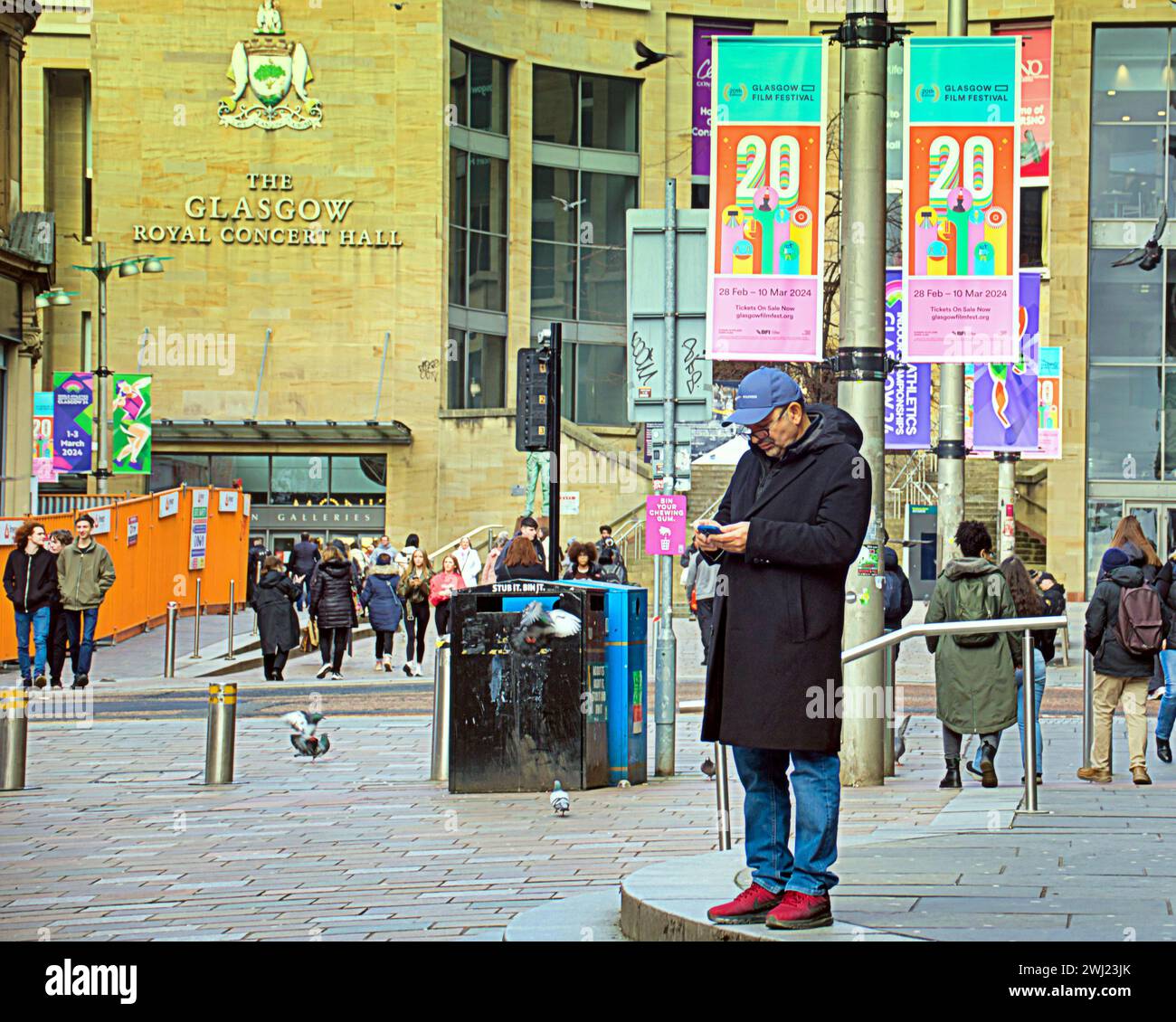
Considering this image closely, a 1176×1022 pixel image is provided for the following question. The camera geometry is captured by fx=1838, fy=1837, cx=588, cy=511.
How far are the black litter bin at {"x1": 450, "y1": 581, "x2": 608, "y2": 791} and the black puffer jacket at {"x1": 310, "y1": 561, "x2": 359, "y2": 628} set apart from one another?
11540mm

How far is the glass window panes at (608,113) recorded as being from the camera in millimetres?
56094

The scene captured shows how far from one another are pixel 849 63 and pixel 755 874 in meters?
6.71

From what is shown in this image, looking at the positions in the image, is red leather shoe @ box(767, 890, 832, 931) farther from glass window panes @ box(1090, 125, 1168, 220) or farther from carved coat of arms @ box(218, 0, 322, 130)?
carved coat of arms @ box(218, 0, 322, 130)

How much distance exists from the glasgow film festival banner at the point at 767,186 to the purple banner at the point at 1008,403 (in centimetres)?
1189

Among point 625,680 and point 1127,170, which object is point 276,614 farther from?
point 1127,170

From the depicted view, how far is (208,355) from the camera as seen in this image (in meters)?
49.3

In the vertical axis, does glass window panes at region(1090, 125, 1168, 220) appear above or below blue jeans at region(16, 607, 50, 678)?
above

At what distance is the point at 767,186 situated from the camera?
486 inches

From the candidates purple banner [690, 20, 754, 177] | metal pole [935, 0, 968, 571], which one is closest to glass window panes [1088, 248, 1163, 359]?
purple banner [690, 20, 754, 177]

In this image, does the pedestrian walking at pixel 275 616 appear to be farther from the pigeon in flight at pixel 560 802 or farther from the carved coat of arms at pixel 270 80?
the carved coat of arms at pixel 270 80

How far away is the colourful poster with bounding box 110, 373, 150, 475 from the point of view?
38156 mm

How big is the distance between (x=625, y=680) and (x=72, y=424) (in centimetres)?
2710

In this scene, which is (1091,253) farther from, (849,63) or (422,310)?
(849,63)

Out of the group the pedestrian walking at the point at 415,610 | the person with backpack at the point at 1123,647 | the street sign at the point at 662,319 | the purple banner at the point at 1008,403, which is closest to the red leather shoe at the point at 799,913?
the person with backpack at the point at 1123,647
